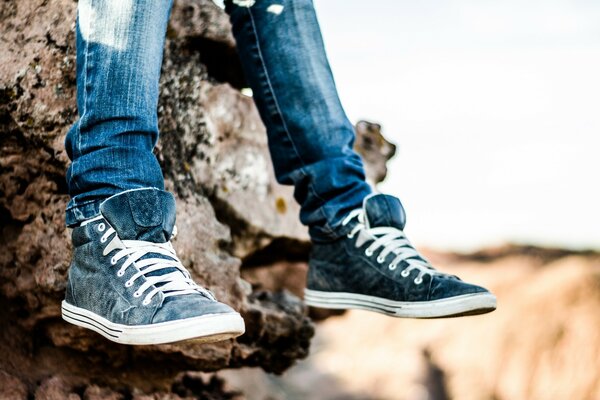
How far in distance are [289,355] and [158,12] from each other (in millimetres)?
1407

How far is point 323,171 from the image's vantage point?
171 cm

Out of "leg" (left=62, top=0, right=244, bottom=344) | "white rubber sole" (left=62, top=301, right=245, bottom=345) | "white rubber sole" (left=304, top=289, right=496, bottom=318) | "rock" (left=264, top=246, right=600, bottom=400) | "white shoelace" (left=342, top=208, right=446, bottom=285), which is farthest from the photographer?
"rock" (left=264, top=246, right=600, bottom=400)

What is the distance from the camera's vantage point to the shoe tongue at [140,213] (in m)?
1.33

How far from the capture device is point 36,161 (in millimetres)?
1806

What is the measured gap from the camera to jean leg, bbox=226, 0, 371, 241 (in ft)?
5.66

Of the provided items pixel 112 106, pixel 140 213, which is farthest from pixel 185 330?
pixel 112 106

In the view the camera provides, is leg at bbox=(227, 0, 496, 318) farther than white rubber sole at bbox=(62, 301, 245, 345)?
Yes

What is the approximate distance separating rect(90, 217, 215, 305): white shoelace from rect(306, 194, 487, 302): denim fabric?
54cm

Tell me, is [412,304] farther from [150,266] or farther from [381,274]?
[150,266]

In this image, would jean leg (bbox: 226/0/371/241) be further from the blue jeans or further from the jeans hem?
the jeans hem

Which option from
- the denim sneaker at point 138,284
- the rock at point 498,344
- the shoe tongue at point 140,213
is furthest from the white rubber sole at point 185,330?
the rock at point 498,344

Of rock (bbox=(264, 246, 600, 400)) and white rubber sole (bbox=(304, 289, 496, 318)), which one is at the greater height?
white rubber sole (bbox=(304, 289, 496, 318))

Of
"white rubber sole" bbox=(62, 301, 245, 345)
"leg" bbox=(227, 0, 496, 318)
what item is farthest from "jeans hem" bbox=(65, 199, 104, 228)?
"leg" bbox=(227, 0, 496, 318)

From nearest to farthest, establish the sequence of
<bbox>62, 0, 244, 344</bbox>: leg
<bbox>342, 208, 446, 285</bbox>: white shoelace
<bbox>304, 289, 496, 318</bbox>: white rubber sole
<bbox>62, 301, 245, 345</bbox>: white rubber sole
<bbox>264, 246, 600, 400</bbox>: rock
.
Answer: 1. <bbox>62, 301, 245, 345</bbox>: white rubber sole
2. <bbox>62, 0, 244, 344</bbox>: leg
3. <bbox>304, 289, 496, 318</bbox>: white rubber sole
4. <bbox>342, 208, 446, 285</bbox>: white shoelace
5. <bbox>264, 246, 600, 400</bbox>: rock
